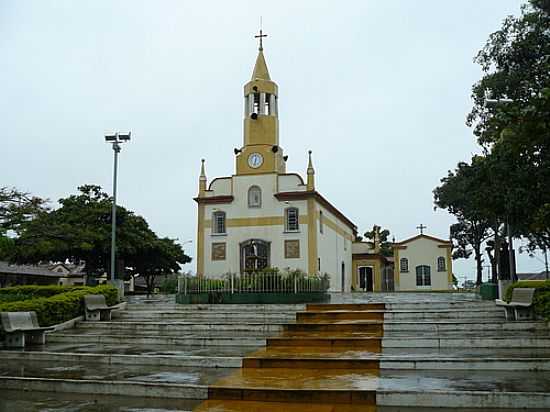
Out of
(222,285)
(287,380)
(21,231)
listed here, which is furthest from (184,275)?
(287,380)

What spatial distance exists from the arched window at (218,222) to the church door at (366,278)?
16.7m

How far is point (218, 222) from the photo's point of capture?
35.1m

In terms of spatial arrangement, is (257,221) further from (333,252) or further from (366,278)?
(366,278)

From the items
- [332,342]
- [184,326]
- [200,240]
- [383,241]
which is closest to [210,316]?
[184,326]

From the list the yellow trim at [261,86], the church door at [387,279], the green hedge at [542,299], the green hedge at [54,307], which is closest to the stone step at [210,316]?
the green hedge at [54,307]

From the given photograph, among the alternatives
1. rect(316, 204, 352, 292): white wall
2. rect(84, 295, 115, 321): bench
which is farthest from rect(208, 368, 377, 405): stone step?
rect(316, 204, 352, 292): white wall

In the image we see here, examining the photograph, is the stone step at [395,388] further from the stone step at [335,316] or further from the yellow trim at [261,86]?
the yellow trim at [261,86]

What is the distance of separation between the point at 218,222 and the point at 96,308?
1937 centimetres

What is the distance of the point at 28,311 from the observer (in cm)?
1378

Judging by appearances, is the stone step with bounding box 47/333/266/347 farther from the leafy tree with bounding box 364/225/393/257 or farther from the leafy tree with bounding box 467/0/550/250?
the leafy tree with bounding box 364/225/393/257

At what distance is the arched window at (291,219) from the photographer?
33781 mm

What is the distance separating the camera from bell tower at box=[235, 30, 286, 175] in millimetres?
35312

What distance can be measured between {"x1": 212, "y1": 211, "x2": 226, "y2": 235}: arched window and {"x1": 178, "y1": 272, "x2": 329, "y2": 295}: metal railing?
1491 centimetres

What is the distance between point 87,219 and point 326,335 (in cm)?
2556
